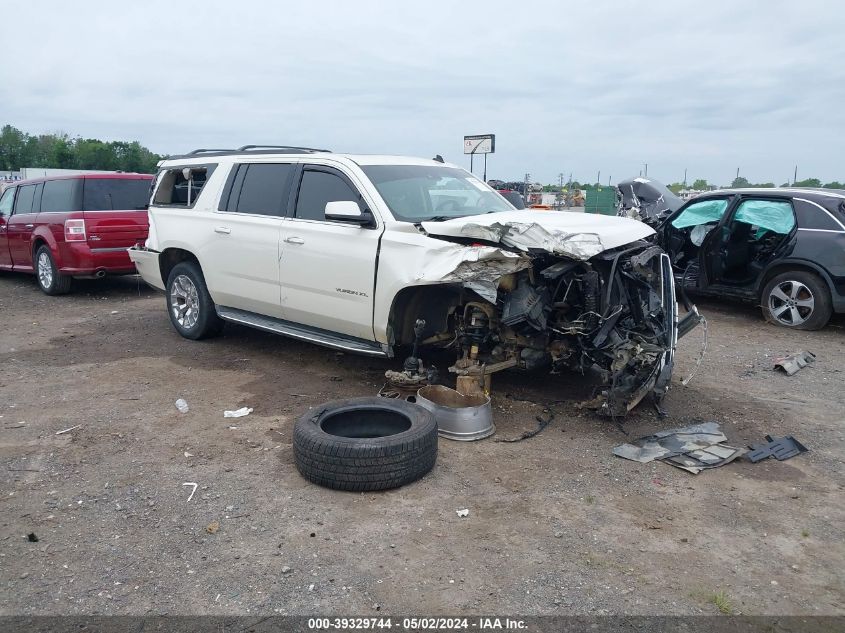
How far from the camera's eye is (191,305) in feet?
23.6

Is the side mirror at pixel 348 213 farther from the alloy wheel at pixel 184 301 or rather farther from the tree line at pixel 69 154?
the tree line at pixel 69 154

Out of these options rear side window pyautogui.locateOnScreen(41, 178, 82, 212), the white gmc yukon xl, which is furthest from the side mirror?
rear side window pyautogui.locateOnScreen(41, 178, 82, 212)

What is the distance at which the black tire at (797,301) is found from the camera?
7859mm

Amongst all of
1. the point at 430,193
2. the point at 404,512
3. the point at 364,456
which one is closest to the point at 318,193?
the point at 430,193

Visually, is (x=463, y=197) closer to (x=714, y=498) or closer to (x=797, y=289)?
(x=714, y=498)

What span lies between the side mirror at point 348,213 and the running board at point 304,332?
996 mm

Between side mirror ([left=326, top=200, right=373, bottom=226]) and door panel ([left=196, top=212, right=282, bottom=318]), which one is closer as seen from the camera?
side mirror ([left=326, top=200, right=373, bottom=226])

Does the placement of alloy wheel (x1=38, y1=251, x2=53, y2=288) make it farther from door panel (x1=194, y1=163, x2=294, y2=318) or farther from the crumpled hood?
the crumpled hood

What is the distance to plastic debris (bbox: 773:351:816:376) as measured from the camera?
6469mm

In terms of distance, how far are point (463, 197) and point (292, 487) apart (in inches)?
122

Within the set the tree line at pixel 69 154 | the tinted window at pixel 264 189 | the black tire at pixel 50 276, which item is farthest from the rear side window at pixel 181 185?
the tree line at pixel 69 154

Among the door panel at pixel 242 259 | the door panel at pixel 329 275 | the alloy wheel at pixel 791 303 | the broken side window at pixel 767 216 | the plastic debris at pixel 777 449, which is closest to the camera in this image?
the plastic debris at pixel 777 449

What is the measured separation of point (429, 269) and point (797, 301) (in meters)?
5.59

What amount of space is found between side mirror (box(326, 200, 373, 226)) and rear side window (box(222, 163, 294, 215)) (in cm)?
97
